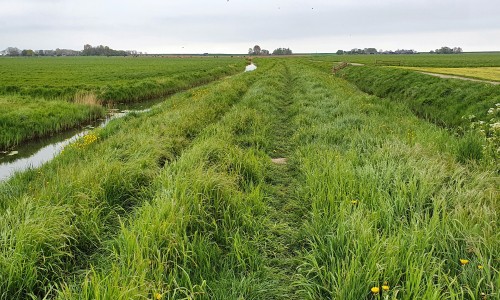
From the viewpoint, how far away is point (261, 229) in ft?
15.2

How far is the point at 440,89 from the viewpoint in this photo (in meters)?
16.9

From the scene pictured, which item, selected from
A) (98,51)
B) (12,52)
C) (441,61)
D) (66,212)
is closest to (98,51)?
(98,51)

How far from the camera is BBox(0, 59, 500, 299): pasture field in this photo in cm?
310

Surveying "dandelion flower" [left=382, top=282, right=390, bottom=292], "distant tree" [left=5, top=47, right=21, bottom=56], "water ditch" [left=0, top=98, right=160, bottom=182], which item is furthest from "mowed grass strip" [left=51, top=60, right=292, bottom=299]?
"distant tree" [left=5, top=47, right=21, bottom=56]

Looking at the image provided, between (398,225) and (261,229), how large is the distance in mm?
1783

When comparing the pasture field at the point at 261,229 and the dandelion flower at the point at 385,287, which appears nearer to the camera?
the dandelion flower at the point at 385,287

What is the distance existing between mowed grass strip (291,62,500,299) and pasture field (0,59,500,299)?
2 centimetres

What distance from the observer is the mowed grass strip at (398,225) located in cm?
298

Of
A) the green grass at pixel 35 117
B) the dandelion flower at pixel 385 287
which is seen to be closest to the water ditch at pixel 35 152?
the green grass at pixel 35 117

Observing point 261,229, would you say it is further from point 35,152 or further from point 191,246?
point 35,152

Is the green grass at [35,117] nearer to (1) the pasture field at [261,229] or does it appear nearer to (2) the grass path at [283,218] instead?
(1) the pasture field at [261,229]

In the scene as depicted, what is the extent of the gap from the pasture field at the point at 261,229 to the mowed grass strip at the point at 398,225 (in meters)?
0.02

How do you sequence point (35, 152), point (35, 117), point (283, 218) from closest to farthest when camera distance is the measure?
point (283, 218) < point (35, 152) < point (35, 117)

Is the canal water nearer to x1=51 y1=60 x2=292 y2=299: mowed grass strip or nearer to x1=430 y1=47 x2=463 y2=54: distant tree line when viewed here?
x1=51 y1=60 x2=292 y2=299: mowed grass strip
